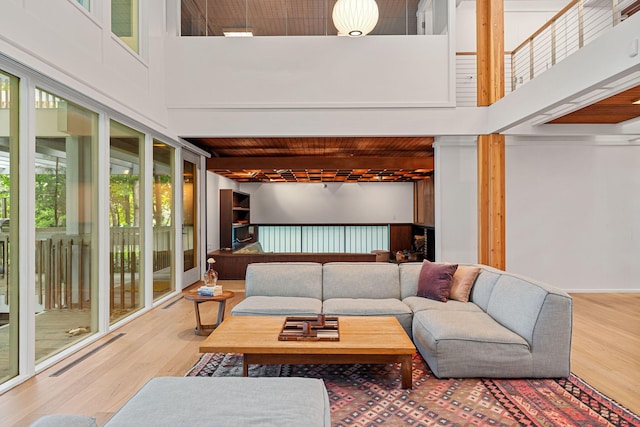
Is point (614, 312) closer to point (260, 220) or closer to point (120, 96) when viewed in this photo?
point (120, 96)

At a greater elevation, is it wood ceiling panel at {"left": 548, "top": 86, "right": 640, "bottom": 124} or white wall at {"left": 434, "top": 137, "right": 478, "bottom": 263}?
wood ceiling panel at {"left": 548, "top": 86, "right": 640, "bottom": 124}

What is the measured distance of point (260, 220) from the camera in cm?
1134

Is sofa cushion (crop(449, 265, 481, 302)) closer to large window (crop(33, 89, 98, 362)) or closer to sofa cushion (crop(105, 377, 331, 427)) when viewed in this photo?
sofa cushion (crop(105, 377, 331, 427))

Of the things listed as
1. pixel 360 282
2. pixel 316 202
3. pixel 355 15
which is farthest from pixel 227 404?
pixel 316 202

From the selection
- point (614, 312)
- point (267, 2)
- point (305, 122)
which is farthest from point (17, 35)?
point (614, 312)

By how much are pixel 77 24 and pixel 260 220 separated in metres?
7.92

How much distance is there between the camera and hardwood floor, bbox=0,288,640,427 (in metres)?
2.67

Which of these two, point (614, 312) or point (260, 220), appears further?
point (260, 220)

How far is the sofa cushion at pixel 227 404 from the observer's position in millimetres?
1631

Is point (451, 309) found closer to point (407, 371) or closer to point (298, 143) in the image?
point (407, 371)

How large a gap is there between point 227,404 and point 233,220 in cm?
741

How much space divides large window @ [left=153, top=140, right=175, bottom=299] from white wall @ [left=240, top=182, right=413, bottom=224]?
5.06 m

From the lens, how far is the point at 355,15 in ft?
17.7

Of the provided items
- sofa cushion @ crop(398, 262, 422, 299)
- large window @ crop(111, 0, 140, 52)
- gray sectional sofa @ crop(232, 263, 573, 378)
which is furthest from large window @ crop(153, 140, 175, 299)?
sofa cushion @ crop(398, 262, 422, 299)
